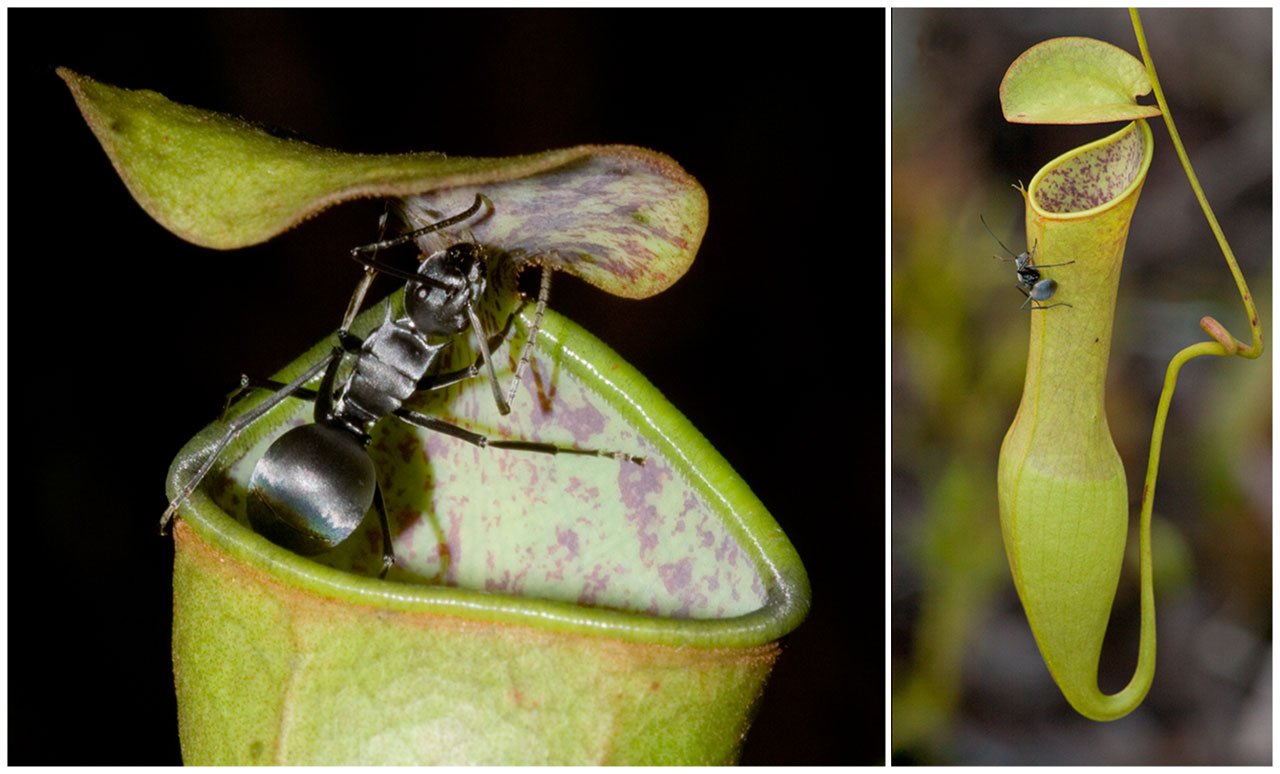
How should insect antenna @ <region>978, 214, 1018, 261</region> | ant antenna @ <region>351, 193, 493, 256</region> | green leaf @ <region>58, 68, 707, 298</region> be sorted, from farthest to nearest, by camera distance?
insect antenna @ <region>978, 214, 1018, 261</region>, ant antenna @ <region>351, 193, 493, 256</region>, green leaf @ <region>58, 68, 707, 298</region>

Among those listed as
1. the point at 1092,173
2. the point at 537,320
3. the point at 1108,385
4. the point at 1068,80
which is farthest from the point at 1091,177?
the point at 1108,385

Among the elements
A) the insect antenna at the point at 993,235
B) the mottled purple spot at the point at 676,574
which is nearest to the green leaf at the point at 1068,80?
the mottled purple spot at the point at 676,574

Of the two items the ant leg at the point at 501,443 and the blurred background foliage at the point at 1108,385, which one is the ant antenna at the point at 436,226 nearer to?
the ant leg at the point at 501,443

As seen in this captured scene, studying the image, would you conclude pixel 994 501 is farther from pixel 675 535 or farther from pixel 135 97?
pixel 135 97

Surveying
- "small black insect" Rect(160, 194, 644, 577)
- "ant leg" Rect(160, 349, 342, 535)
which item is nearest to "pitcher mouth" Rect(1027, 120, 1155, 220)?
"small black insect" Rect(160, 194, 644, 577)

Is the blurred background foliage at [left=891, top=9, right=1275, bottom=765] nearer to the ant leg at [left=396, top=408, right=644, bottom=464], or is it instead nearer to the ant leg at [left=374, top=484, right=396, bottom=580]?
the ant leg at [left=396, top=408, right=644, bottom=464]

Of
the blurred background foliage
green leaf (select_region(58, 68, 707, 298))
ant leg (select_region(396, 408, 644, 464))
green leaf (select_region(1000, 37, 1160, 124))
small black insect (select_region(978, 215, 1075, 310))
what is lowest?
the blurred background foliage
